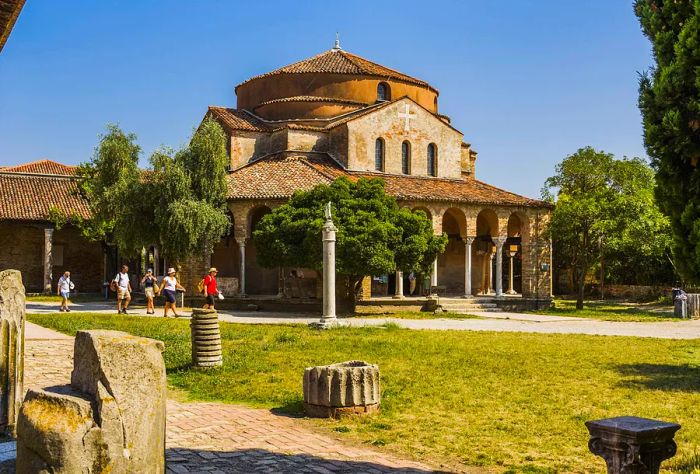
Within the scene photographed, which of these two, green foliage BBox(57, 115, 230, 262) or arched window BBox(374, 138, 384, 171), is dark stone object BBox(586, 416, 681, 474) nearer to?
green foliage BBox(57, 115, 230, 262)

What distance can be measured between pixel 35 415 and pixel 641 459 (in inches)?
147

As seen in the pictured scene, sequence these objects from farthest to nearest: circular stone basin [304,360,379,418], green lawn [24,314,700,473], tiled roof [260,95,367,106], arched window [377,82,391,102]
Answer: arched window [377,82,391,102]
tiled roof [260,95,367,106]
circular stone basin [304,360,379,418]
green lawn [24,314,700,473]

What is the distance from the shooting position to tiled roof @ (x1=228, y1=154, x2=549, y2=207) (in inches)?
1186

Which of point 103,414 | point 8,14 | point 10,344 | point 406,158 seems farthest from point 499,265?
point 103,414

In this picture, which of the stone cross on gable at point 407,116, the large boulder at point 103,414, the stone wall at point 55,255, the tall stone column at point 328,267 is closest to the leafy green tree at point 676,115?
the large boulder at point 103,414

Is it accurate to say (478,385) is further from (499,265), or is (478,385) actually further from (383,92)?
(383,92)

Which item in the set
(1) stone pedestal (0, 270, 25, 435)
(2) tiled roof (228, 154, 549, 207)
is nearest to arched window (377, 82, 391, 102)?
(2) tiled roof (228, 154, 549, 207)

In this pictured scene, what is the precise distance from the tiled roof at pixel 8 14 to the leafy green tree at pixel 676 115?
526 centimetres

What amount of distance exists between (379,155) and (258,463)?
28756mm

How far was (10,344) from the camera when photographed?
689 cm

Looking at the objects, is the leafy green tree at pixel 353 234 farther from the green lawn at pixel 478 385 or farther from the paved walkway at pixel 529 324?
the green lawn at pixel 478 385

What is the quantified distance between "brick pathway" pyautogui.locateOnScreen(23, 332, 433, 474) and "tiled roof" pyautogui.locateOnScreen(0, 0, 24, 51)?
156 inches

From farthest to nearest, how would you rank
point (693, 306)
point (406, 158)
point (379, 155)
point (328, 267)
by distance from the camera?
point (406, 158) < point (379, 155) < point (693, 306) < point (328, 267)

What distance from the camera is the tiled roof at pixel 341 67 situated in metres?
36.4
